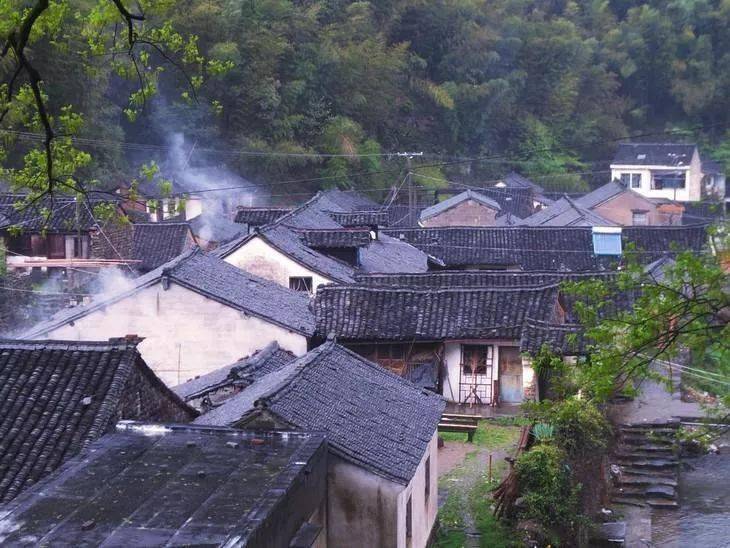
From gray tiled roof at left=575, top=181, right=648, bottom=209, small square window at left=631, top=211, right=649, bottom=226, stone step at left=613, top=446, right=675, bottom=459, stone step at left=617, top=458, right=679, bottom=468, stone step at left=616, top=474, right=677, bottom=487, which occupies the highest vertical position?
gray tiled roof at left=575, top=181, right=648, bottom=209

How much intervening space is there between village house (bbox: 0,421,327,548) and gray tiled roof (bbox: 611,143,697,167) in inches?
2294

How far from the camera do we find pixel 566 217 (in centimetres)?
4647

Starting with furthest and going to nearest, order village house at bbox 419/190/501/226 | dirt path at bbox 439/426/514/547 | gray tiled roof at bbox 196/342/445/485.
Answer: village house at bbox 419/190/501/226
dirt path at bbox 439/426/514/547
gray tiled roof at bbox 196/342/445/485

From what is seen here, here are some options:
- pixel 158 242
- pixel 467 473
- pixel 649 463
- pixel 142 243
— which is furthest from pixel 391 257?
pixel 467 473

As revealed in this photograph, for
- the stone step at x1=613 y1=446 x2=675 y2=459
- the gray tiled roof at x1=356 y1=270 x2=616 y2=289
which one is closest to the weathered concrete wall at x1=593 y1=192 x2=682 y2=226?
the gray tiled roof at x1=356 y1=270 x2=616 y2=289

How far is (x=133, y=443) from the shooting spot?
11.5m

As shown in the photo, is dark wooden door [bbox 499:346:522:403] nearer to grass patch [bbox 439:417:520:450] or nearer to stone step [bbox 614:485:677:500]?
grass patch [bbox 439:417:520:450]

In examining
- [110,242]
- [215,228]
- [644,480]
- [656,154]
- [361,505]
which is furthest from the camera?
[656,154]

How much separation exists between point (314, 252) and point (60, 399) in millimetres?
17915

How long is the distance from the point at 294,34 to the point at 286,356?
39490mm

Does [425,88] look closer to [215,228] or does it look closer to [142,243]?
[215,228]

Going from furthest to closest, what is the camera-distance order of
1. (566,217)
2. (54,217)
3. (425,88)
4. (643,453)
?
(425,88) < (566,217) < (54,217) < (643,453)

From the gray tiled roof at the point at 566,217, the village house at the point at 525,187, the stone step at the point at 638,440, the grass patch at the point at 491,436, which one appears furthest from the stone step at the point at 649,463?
the village house at the point at 525,187

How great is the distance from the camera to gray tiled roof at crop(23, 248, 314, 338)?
22219 mm
